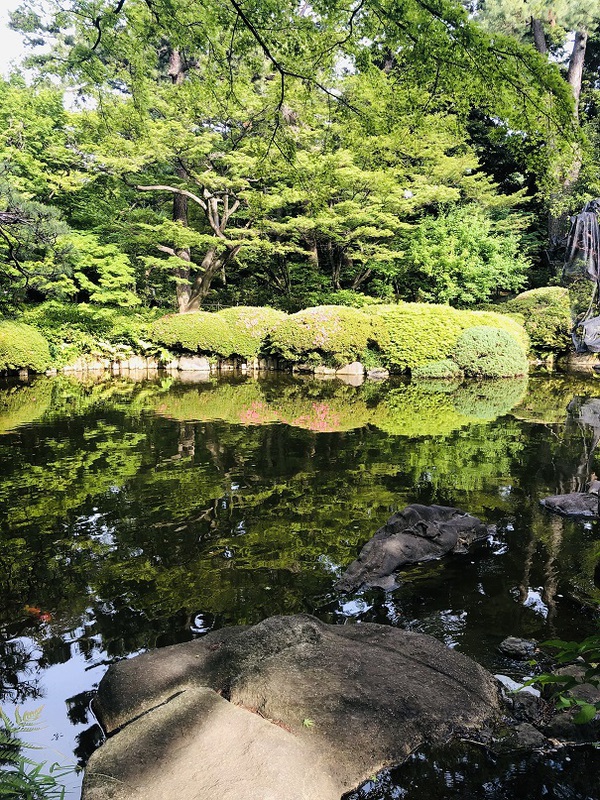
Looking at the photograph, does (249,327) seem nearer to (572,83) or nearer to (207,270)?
(207,270)

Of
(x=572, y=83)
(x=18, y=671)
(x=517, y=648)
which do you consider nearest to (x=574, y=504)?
(x=517, y=648)


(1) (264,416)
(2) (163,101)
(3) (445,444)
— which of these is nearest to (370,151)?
(2) (163,101)

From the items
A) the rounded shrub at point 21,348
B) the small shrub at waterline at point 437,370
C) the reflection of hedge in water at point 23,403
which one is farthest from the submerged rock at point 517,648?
the rounded shrub at point 21,348

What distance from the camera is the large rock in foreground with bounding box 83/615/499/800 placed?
2.22m

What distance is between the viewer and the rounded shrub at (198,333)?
1867 cm

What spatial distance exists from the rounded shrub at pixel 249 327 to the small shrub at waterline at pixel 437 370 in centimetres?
490

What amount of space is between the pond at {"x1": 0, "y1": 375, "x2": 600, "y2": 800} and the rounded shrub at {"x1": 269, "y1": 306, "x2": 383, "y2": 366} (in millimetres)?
6873

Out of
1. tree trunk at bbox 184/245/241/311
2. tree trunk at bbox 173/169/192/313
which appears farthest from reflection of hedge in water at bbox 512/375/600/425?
tree trunk at bbox 173/169/192/313

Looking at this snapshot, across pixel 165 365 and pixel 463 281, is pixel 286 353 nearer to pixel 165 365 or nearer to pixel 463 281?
pixel 165 365

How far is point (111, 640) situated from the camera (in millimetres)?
3607

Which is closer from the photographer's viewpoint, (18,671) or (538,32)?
(18,671)

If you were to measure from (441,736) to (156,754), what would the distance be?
1.31m

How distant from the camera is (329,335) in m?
17.5

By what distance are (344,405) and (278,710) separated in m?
10.0
